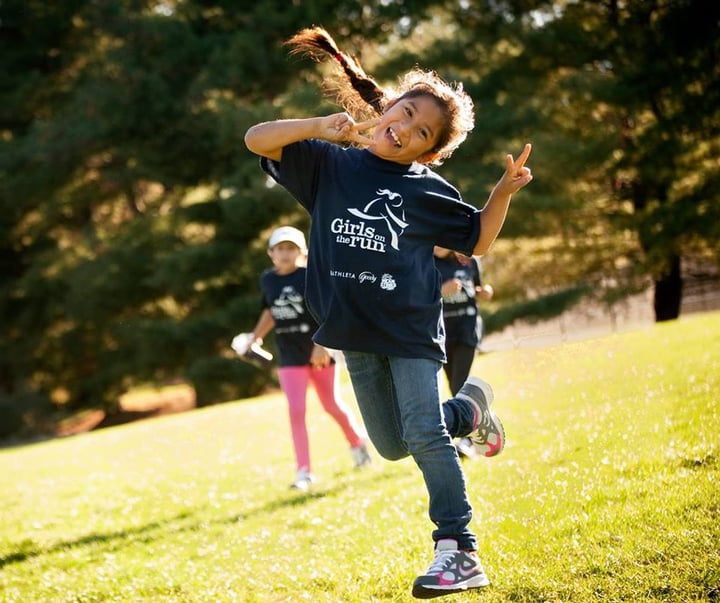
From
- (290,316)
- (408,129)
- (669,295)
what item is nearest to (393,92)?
(408,129)

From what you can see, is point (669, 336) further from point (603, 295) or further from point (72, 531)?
point (603, 295)

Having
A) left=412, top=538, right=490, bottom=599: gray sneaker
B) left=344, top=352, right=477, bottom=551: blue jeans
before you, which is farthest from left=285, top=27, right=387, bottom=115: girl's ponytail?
left=412, top=538, right=490, bottom=599: gray sneaker

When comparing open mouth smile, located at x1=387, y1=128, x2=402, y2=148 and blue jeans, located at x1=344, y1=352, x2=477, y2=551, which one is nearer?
blue jeans, located at x1=344, y1=352, x2=477, y2=551

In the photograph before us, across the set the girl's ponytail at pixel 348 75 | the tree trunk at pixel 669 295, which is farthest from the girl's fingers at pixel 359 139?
the tree trunk at pixel 669 295

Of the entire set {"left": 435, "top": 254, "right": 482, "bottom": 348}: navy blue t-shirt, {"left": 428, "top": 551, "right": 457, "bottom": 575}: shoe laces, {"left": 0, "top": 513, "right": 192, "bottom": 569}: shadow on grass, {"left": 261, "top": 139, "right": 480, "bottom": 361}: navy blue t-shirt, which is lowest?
{"left": 0, "top": 513, "right": 192, "bottom": 569}: shadow on grass

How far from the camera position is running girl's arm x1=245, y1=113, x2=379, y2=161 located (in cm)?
389

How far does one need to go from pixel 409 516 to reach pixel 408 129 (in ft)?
8.66

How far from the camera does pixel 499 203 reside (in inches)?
161

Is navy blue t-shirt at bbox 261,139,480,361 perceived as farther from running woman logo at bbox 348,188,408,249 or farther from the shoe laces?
the shoe laces

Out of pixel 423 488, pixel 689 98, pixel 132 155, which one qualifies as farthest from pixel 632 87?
pixel 423 488

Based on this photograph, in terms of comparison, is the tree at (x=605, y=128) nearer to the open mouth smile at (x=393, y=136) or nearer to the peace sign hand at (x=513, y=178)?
the peace sign hand at (x=513, y=178)

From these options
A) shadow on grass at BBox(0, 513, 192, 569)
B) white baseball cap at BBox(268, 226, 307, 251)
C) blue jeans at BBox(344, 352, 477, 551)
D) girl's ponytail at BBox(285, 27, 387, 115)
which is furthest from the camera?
white baseball cap at BBox(268, 226, 307, 251)

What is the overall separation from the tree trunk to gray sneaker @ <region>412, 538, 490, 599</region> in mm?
24076

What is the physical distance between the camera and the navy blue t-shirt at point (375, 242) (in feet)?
12.7
